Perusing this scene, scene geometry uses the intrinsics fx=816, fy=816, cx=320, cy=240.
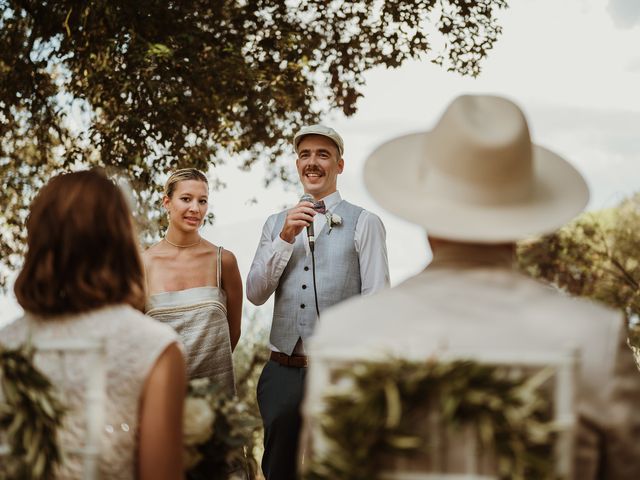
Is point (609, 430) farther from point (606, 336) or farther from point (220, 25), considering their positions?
point (220, 25)

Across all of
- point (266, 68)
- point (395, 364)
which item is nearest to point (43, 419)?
point (395, 364)

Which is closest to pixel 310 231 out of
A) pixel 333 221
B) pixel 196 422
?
pixel 333 221

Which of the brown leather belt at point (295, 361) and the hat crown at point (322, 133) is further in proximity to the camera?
the hat crown at point (322, 133)

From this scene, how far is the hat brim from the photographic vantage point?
1.92 metres

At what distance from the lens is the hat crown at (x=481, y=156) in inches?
78.2

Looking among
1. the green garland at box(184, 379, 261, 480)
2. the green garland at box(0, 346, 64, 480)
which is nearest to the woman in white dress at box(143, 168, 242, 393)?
the green garland at box(184, 379, 261, 480)

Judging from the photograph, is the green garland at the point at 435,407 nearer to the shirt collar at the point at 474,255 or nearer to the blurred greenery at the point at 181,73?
the shirt collar at the point at 474,255

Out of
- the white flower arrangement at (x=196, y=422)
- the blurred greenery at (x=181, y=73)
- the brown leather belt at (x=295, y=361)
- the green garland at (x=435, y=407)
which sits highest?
the blurred greenery at (x=181, y=73)

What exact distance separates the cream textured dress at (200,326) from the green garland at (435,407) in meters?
2.31

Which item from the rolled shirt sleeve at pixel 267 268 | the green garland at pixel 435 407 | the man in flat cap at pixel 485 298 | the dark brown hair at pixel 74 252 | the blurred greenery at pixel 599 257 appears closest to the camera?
the green garland at pixel 435 407

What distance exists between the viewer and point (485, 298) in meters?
1.80

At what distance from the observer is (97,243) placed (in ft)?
6.82

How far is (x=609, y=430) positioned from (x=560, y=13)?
648 centimetres

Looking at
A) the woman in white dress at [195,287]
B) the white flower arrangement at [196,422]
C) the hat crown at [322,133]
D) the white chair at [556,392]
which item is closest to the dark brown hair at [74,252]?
the white flower arrangement at [196,422]
